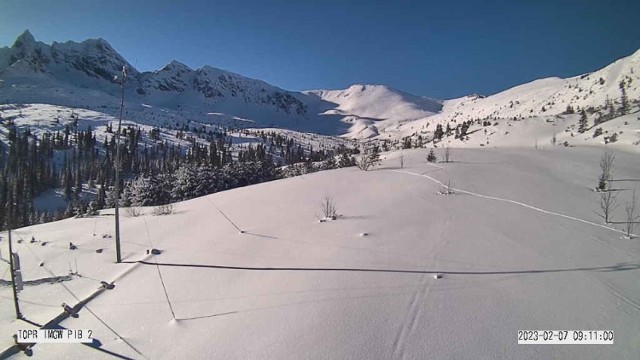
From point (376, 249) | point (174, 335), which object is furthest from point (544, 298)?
point (174, 335)

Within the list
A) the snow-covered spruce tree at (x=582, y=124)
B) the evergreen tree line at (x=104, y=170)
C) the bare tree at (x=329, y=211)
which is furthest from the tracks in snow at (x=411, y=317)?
the evergreen tree line at (x=104, y=170)

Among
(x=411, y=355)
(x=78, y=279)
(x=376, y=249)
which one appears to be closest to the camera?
Result: (x=411, y=355)

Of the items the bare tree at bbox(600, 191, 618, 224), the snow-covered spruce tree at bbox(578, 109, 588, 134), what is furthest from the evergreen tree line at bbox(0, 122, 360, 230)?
the bare tree at bbox(600, 191, 618, 224)

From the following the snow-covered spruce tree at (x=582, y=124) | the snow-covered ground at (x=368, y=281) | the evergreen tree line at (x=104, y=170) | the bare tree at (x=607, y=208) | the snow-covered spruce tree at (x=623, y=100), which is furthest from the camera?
the evergreen tree line at (x=104, y=170)

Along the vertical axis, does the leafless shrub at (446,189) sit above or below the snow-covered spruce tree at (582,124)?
below

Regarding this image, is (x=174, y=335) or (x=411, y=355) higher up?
(x=411, y=355)

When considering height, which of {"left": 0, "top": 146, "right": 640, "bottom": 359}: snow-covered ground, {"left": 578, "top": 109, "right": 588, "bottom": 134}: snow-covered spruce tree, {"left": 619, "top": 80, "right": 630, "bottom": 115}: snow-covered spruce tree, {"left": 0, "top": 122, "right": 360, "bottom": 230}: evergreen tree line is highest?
{"left": 619, "top": 80, "right": 630, "bottom": 115}: snow-covered spruce tree

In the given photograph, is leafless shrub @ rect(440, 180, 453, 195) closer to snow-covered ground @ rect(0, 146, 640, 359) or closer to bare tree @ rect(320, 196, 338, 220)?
snow-covered ground @ rect(0, 146, 640, 359)

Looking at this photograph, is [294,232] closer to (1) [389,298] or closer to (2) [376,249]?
(2) [376,249]

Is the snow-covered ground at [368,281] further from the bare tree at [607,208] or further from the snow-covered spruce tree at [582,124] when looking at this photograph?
the snow-covered spruce tree at [582,124]
